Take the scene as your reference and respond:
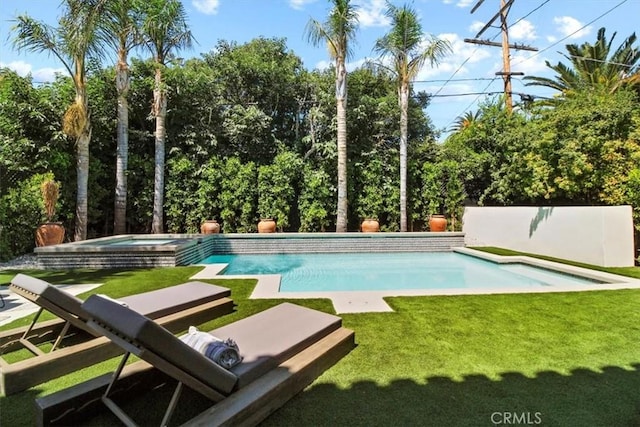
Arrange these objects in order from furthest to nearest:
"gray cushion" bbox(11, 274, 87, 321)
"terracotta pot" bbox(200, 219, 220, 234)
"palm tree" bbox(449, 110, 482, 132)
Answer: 1. "palm tree" bbox(449, 110, 482, 132)
2. "terracotta pot" bbox(200, 219, 220, 234)
3. "gray cushion" bbox(11, 274, 87, 321)

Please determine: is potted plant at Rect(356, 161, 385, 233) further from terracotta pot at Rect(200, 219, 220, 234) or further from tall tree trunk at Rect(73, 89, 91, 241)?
tall tree trunk at Rect(73, 89, 91, 241)

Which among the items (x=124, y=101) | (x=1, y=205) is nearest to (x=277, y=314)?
(x=1, y=205)

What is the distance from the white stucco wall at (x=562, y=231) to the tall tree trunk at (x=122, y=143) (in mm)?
12390

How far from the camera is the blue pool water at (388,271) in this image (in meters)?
7.39

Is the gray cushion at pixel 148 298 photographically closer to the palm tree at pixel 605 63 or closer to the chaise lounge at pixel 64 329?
the chaise lounge at pixel 64 329

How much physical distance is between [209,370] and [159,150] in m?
12.2

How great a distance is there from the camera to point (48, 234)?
976 centimetres

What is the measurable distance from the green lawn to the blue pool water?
238 cm

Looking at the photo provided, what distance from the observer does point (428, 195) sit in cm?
1459

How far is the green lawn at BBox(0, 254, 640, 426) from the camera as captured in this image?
247 centimetres

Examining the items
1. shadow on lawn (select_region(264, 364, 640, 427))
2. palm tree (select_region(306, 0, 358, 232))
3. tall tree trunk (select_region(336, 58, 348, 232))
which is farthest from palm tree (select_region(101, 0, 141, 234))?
shadow on lawn (select_region(264, 364, 640, 427))

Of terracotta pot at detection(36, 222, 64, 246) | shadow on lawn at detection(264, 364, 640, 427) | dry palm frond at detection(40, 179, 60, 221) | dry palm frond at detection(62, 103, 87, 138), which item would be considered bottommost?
shadow on lawn at detection(264, 364, 640, 427)

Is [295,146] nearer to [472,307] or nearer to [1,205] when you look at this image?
[1,205]

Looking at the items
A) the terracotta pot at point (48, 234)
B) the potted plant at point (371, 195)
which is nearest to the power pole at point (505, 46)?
the potted plant at point (371, 195)
